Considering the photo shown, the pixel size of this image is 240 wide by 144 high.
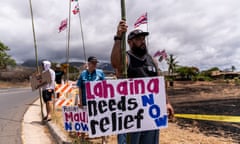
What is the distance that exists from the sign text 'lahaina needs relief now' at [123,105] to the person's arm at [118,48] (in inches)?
7.5

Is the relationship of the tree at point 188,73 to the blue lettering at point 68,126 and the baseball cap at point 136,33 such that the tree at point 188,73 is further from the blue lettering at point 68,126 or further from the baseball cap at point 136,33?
the baseball cap at point 136,33

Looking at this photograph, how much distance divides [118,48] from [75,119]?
256 cm

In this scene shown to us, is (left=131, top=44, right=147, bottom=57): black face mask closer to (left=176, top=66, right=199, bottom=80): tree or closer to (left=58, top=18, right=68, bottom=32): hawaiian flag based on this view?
(left=58, top=18, right=68, bottom=32): hawaiian flag

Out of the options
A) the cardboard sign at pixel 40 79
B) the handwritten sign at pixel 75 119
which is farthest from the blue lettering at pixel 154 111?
the cardboard sign at pixel 40 79

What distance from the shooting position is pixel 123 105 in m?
2.12

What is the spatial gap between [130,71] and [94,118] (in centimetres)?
61

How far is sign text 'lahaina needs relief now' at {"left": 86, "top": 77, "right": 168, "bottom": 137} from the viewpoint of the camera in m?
2.07

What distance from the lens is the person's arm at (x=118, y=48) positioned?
2.03 meters

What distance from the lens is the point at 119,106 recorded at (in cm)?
212

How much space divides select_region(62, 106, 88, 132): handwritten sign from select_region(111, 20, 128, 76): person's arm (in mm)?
2065

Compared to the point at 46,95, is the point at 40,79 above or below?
above

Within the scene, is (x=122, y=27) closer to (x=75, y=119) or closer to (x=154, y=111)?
(x=154, y=111)

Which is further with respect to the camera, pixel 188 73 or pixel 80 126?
pixel 188 73

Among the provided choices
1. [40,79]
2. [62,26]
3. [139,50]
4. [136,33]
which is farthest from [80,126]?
[62,26]
